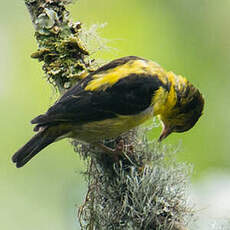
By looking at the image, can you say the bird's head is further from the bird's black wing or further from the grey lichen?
the grey lichen

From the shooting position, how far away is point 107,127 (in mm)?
4203

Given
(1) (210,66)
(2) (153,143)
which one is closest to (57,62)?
(2) (153,143)

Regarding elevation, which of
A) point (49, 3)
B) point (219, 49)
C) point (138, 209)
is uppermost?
point (219, 49)

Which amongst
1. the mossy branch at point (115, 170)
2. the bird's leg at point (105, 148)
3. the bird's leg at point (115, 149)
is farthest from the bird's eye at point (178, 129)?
the bird's leg at point (105, 148)

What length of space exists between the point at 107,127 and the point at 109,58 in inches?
29.6

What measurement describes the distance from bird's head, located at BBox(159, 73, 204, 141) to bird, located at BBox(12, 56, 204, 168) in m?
0.15

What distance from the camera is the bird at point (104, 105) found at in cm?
407

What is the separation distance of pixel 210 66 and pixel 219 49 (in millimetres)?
348

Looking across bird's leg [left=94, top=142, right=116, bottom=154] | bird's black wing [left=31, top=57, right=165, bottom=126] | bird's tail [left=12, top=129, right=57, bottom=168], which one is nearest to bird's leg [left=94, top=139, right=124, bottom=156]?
bird's leg [left=94, top=142, right=116, bottom=154]

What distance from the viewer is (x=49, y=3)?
4.03 m

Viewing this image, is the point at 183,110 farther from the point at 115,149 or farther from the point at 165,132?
the point at 115,149

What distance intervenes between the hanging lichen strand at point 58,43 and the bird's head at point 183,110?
0.95 m

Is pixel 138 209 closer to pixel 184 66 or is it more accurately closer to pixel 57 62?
pixel 57 62

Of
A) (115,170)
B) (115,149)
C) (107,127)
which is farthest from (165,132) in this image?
(115,170)
